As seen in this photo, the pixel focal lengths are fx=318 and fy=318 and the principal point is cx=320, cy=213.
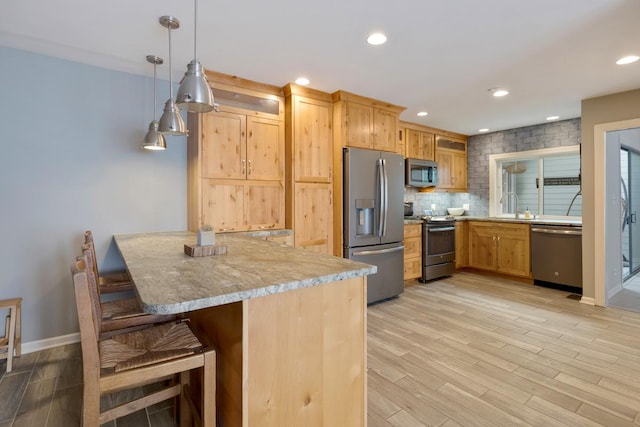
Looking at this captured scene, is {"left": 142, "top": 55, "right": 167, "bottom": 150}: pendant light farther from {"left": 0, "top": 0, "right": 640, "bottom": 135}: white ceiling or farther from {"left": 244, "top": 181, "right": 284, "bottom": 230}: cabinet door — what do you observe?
{"left": 244, "top": 181, "right": 284, "bottom": 230}: cabinet door

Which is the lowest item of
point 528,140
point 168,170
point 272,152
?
point 168,170

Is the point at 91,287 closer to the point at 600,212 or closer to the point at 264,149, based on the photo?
the point at 264,149

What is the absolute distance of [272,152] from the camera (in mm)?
3436

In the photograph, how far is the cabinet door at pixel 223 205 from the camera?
3.04 m

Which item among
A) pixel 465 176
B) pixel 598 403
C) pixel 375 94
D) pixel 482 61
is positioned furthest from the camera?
pixel 465 176

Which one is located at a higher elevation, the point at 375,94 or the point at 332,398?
the point at 375,94

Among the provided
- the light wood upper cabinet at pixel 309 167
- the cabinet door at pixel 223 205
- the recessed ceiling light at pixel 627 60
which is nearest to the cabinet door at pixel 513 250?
the recessed ceiling light at pixel 627 60

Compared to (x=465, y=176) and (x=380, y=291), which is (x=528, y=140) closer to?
(x=465, y=176)

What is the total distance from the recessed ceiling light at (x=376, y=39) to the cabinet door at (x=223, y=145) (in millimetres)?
1455

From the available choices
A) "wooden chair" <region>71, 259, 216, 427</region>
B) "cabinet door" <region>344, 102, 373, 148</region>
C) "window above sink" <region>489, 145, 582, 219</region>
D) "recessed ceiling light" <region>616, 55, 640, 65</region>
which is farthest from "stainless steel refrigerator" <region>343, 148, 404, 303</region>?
"window above sink" <region>489, 145, 582, 219</region>

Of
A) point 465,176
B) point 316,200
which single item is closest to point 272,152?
point 316,200

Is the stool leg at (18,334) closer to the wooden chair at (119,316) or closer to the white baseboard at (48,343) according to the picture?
the white baseboard at (48,343)

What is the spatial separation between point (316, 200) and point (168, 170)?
1.57m

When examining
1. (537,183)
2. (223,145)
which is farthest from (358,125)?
(537,183)
